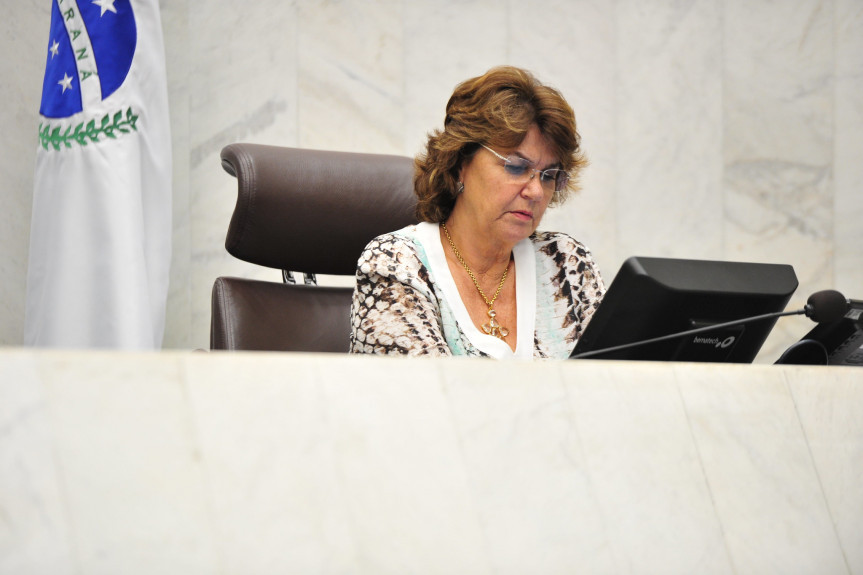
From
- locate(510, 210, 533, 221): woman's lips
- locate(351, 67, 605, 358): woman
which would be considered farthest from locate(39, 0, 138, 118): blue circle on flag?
locate(510, 210, 533, 221): woman's lips

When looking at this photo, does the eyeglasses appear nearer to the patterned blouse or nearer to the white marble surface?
the patterned blouse

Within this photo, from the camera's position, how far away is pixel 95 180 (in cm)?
227

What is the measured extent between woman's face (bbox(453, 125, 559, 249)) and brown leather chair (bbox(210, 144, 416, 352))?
0.69 ft

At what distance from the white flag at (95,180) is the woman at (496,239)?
0.94 metres

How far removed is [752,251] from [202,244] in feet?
6.26

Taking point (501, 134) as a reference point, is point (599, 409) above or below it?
below

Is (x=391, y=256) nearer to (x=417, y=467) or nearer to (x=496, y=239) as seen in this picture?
(x=496, y=239)

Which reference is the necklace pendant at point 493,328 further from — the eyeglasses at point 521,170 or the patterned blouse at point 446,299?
the eyeglasses at point 521,170

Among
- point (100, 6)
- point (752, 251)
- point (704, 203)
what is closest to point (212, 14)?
point (100, 6)

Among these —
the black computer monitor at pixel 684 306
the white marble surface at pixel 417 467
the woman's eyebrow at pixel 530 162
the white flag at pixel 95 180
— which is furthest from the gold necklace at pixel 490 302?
the white flag at pixel 95 180

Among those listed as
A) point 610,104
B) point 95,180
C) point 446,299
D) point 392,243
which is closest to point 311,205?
point 392,243

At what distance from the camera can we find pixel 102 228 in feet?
7.46

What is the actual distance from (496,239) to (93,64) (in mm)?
1294

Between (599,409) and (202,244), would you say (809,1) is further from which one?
(599,409)
